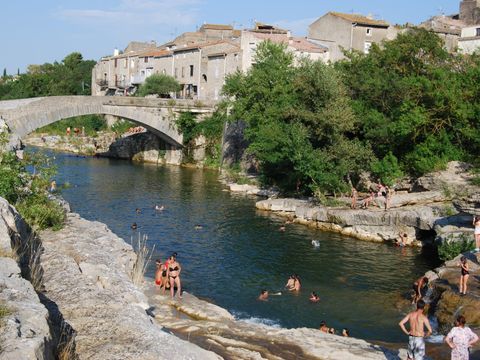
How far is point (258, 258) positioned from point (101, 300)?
49.9 ft

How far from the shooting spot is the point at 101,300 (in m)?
9.70

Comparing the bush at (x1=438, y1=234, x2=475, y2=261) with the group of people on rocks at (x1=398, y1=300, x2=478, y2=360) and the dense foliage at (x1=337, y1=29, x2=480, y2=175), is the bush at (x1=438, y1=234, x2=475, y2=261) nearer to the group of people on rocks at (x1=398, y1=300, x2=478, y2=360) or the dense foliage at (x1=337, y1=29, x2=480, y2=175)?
the dense foliage at (x1=337, y1=29, x2=480, y2=175)

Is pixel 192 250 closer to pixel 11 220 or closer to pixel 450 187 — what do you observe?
pixel 450 187

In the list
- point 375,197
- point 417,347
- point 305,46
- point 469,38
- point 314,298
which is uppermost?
point 469,38

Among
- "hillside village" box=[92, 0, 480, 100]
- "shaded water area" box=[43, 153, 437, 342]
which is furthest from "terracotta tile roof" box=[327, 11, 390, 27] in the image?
"shaded water area" box=[43, 153, 437, 342]

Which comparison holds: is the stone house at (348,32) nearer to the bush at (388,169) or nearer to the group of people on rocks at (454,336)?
the bush at (388,169)

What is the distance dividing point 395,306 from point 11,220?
12.8 m

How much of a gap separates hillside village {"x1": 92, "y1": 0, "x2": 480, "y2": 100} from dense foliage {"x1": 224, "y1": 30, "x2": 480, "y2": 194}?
12341mm

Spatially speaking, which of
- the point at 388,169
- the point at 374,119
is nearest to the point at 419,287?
the point at 388,169

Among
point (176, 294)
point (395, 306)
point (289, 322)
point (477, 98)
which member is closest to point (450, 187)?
point (477, 98)

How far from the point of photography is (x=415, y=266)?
79.2 feet

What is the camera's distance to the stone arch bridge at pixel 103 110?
43625 millimetres

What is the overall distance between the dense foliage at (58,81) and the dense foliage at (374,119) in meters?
63.6

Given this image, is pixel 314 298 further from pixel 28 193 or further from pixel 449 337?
Result: pixel 28 193
